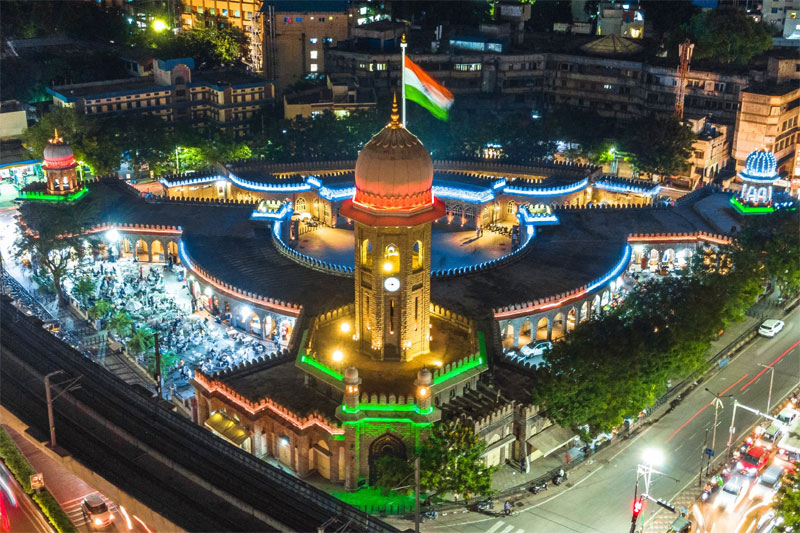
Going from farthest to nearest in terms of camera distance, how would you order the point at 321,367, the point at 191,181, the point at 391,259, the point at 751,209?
the point at 191,181 < the point at 751,209 < the point at 321,367 < the point at 391,259

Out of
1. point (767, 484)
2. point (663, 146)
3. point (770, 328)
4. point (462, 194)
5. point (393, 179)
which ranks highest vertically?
point (393, 179)

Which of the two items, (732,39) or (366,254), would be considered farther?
(732,39)

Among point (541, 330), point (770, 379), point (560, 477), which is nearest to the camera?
point (560, 477)

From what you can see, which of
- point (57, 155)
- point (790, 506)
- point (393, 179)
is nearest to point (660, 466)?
point (790, 506)

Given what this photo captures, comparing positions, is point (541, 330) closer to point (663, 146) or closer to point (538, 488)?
point (538, 488)

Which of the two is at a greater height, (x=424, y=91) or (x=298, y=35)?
(x=298, y=35)

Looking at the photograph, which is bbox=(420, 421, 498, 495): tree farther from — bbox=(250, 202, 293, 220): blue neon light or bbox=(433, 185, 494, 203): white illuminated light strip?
bbox=(433, 185, 494, 203): white illuminated light strip

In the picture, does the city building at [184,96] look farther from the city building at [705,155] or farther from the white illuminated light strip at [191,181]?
the city building at [705,155]
